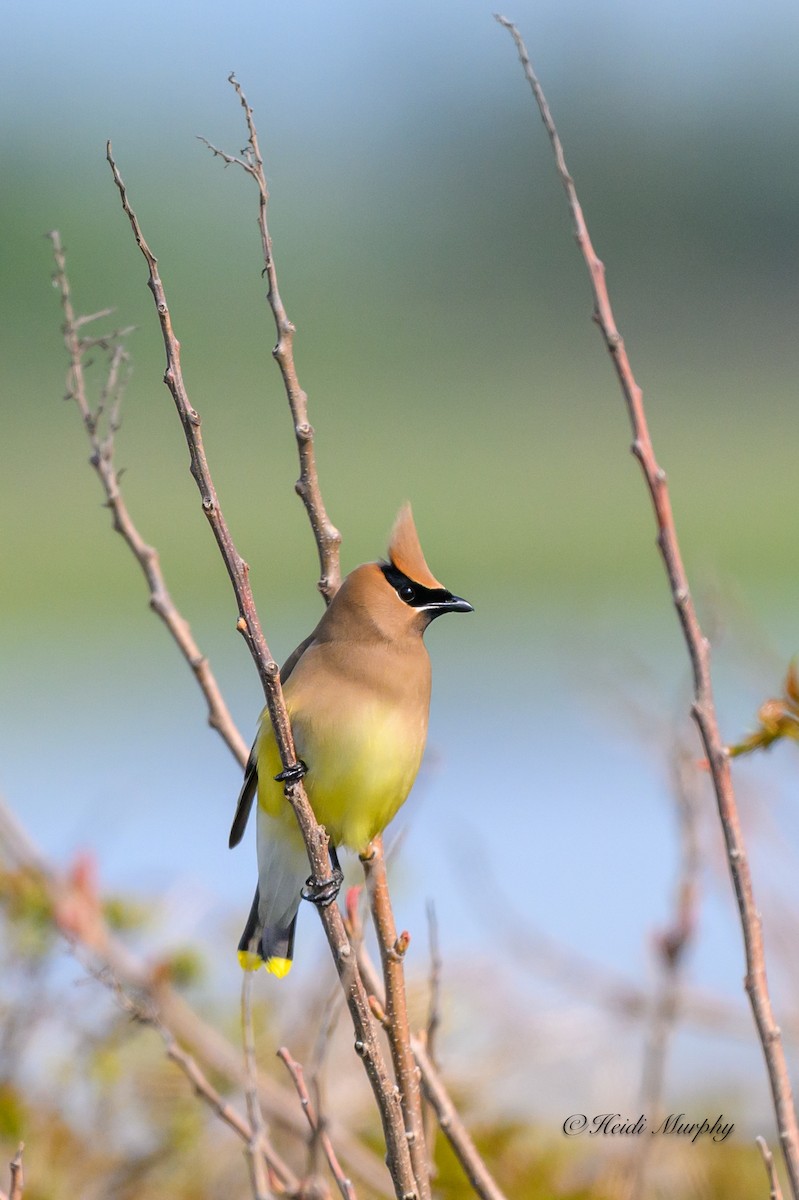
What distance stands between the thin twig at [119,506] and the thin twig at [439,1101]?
342mm

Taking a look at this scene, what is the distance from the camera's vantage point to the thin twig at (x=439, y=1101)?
7.06ft

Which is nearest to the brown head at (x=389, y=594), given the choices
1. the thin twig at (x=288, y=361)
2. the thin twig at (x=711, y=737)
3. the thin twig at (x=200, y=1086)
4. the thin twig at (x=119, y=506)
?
the thin twig at (x=288, y=361)

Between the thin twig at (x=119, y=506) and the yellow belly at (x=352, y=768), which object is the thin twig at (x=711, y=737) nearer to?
the thin twig at (x=119, y=506)

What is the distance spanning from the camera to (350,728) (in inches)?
114

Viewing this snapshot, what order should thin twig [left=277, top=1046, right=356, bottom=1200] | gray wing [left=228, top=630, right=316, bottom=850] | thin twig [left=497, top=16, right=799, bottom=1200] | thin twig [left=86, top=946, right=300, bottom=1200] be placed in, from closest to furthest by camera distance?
thin twig [left=497, top=16, right=799, bottom=1200], thin twig [left=277, top=1046, right=356, bottom=1200], thin twig [left=86, top=946, right=300, bottom=1200], gray wing [left=228, top=630, right=316, bottom=850]

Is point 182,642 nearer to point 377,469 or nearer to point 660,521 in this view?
point 660,521

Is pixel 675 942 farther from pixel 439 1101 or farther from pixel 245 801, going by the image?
pixel 245 801

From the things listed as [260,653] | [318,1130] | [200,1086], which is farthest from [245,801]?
[318,1130]

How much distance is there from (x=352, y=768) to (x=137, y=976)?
0.55 meters

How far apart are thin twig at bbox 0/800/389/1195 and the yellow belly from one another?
14.9 inches

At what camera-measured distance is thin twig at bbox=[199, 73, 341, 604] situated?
209 centimetres

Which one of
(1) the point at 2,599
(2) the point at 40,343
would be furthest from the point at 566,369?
(1) the point at 2,599

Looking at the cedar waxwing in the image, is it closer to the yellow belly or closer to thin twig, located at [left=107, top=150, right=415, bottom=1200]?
the yellow belly

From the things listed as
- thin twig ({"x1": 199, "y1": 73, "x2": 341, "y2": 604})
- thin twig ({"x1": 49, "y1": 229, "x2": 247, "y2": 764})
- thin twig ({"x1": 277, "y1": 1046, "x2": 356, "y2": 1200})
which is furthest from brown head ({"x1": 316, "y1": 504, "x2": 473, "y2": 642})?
thin twig ({"x1": 277, "y1": 1046, "x2": 356, "y2": 1200})
